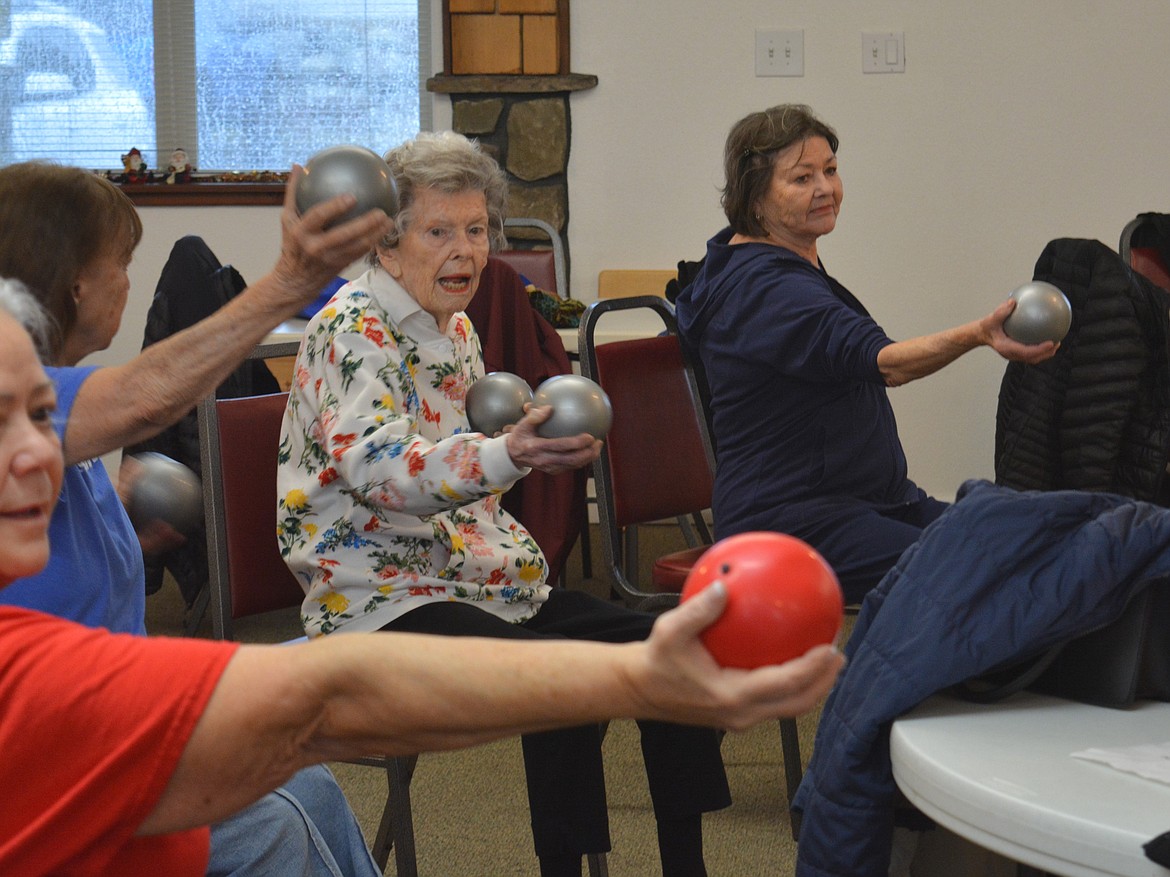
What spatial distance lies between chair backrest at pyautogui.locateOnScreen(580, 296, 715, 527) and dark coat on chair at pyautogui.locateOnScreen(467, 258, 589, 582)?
13.0 inches

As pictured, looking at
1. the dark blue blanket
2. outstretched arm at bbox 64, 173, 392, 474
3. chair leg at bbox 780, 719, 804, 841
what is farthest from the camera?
chair leg at bbox 780, 719, 804, 841

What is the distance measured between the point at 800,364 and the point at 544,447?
768 mm

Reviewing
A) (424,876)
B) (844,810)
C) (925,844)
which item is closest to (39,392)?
(844,810)

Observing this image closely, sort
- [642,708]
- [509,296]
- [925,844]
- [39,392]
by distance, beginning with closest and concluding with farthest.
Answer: [642,708] < [39,392] < [925,844] < [509,296]

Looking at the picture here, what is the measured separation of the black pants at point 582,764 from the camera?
5.66ft

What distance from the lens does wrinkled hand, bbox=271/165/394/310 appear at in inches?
52.6

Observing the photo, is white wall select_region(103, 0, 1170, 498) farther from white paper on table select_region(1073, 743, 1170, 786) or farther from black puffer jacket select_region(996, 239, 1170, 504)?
white paper on table select_region(1073, 743, 1170, 786)

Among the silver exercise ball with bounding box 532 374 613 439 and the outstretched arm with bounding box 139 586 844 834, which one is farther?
the silver exercise ball with bounding box 532 374 613 439

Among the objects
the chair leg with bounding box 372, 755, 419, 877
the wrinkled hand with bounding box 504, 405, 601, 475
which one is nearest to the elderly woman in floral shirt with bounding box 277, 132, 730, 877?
the wrinkled hand with bounding box 504, 405, 601, 475

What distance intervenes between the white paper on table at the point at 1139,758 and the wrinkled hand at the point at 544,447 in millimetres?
738

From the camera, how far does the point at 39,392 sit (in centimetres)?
89

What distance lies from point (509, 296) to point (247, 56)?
7.65 ft

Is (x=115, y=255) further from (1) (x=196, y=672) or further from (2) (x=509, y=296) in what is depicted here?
(2) (x=509, y=296)

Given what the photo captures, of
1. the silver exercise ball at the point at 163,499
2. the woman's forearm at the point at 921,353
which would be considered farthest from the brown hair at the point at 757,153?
the silver exercise ball at the point at 163,499
